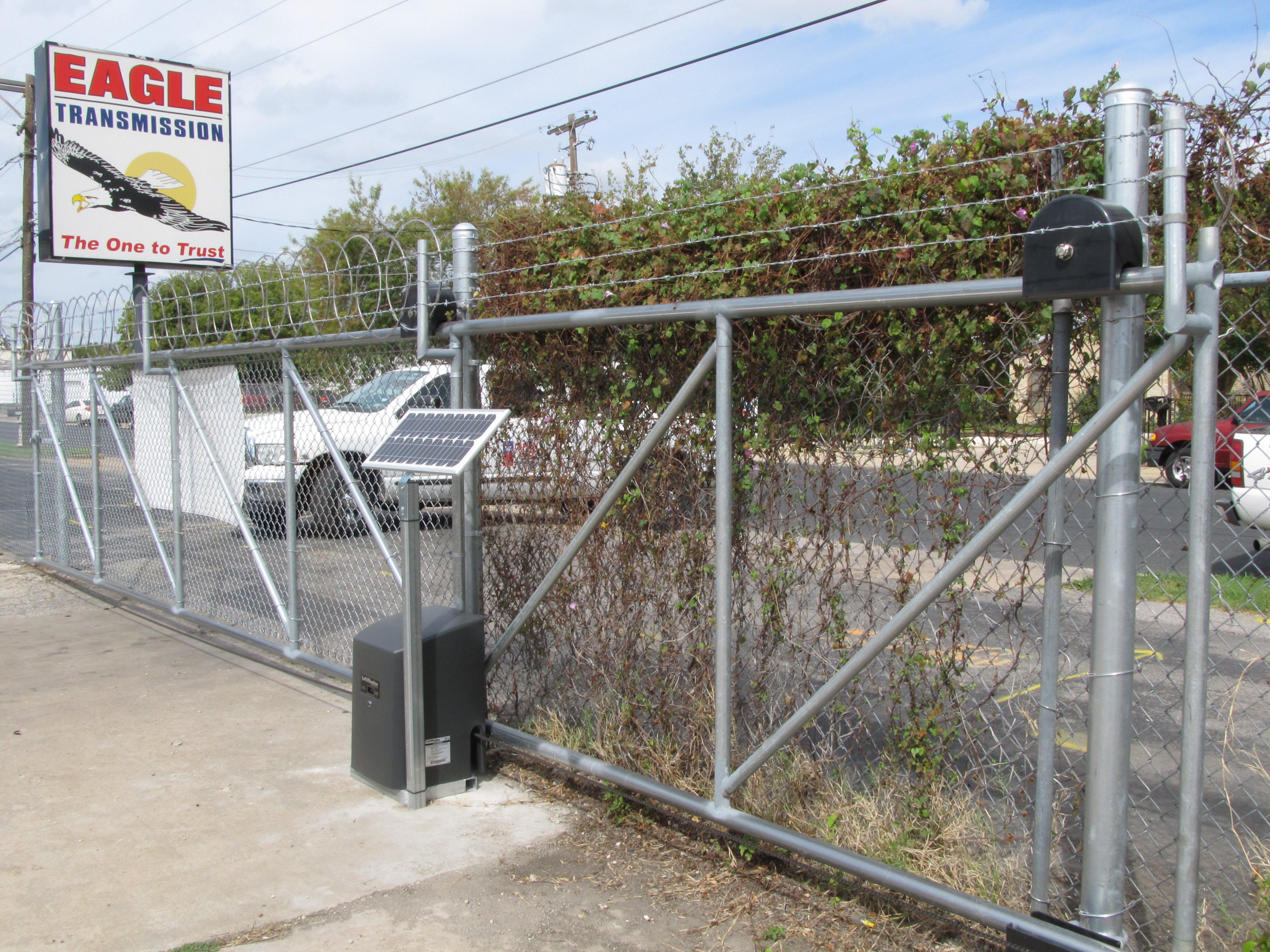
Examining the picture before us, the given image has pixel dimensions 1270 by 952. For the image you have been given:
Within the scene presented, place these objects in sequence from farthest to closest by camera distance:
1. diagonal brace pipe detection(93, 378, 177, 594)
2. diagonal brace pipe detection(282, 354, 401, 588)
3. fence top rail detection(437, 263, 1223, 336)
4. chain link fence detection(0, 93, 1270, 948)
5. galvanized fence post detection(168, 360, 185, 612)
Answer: diagonal brace pipe detection(93, 378, 177, 594), galvanized fence post detection(168, 360, 185, 612), diagonal brace pipe detection(282, 354, 401, 588), chain link fence detection(0, 93, 1270, 948), fence top rail detection(437, 263, 1223, 336)

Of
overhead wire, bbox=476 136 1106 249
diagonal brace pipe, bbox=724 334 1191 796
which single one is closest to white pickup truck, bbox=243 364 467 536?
overhead wire, bbox=476 136 1106 249

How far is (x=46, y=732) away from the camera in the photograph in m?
5.24

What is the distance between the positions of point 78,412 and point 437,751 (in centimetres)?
668

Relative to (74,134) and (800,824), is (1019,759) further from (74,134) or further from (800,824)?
(74,134)

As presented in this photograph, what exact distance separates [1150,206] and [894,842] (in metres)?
2.08

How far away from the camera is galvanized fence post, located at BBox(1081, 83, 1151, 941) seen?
2.57 metres

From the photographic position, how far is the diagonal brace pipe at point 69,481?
8672mm

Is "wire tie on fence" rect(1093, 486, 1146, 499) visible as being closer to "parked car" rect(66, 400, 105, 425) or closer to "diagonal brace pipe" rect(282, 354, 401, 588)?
"diagonal brace pipe" rect(282, 354, 401, 588)

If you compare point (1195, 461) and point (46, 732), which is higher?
point (1195, 461)

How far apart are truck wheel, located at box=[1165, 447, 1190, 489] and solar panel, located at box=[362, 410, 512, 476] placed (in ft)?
7.48

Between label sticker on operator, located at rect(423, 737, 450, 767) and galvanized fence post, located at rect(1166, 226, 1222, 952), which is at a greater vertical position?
galvanized fence post, located at rect(1166, 226, 1222, 952)

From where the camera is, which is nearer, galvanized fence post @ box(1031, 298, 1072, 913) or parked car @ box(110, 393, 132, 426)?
galvanized fence post @ box(1031, 298, 1072, 913)

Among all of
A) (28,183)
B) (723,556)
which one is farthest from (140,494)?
(28,183)

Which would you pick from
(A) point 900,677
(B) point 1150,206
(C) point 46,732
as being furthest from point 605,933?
(C) point 46,732
